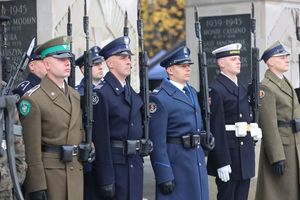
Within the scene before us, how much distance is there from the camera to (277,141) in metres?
8.84

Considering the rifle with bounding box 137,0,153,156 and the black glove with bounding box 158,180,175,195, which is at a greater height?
the rifle with bounding box 137,0,153,156

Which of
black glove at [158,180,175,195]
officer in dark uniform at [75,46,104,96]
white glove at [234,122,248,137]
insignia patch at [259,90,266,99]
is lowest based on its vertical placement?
black glove at [158,180,175,195]

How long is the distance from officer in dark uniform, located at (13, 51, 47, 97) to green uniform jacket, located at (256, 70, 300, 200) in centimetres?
239

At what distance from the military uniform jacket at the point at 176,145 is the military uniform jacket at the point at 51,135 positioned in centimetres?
90

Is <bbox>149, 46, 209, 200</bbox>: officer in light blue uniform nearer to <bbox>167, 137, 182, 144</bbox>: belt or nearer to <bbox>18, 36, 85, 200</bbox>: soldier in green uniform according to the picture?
<bbox>167, 137, 182, 144</bbox>: belt

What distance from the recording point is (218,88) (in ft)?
27.9

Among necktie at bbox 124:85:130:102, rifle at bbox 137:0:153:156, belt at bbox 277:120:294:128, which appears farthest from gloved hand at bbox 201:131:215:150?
belt at bbox 277:120:294:128

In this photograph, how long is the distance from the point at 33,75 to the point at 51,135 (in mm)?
1152

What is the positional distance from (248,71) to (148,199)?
197 cm

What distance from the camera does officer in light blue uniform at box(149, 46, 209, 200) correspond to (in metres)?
7.62

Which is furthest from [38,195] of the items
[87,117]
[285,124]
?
[285,124]

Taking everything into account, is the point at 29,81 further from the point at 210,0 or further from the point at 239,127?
the point at 210,0

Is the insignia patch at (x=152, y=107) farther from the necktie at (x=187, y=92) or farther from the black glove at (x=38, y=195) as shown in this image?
the black glove at (x=38, y=195)

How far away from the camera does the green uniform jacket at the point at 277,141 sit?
8867mm
